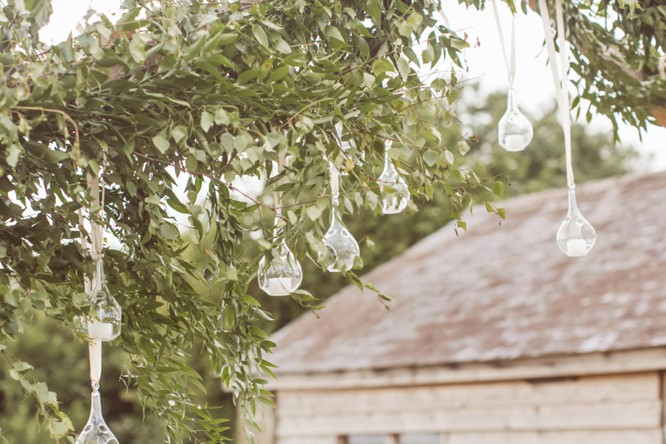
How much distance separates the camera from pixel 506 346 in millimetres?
8531

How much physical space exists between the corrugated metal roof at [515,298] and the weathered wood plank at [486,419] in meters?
0.54

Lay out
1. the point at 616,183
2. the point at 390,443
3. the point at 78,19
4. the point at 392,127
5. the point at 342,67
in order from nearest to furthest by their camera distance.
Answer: the point at 78,19
the point at 342,67
the point at 392,127
the point at 390,443
the point at 616,183

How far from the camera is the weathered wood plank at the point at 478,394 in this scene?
25.9ft

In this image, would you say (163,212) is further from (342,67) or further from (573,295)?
(573,295)

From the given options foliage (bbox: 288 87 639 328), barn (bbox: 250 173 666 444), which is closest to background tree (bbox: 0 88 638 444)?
foliage (bbox: 288 87 639 328)

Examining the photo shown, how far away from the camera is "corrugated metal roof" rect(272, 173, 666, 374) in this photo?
27.2ft

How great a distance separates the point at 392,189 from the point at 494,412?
22.5 feet

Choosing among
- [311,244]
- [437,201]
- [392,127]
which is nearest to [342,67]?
[392,127]

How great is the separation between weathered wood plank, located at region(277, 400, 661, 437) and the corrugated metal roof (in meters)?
0.54

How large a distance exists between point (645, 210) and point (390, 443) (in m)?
3.37

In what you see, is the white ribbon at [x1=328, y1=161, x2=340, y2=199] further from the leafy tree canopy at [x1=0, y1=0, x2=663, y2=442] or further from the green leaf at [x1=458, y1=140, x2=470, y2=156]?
the green leaf at [x1=458, y1=140, x2=470, y2=156]

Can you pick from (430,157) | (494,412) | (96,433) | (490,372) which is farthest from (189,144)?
(494,412)

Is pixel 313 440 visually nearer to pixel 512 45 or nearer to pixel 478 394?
pixel 478 394

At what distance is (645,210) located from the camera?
10.2 meters
